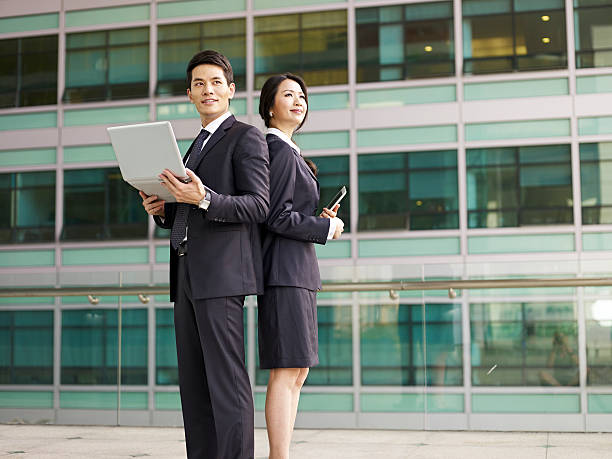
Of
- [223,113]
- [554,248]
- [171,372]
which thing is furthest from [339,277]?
[554,248]

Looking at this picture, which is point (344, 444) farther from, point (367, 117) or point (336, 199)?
point (367, 117)

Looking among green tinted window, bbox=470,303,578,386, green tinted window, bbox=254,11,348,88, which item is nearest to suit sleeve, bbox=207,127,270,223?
green tinted window, bbox=470,303,578,386

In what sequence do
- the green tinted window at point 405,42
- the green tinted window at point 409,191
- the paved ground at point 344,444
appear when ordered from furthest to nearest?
the green tinted window at point 405,42
the green tinted window at point 409,191
the paved ground at point 344,444

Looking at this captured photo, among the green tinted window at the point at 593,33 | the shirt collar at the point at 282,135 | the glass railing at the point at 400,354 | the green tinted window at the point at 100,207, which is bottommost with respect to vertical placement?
the glass railing at the point at 400,354

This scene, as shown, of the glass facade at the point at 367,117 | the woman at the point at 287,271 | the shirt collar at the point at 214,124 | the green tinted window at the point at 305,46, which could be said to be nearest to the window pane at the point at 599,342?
the woman at the point at 287,271

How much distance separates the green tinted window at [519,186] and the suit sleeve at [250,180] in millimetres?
18677

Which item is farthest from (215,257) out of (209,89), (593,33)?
(593,33)

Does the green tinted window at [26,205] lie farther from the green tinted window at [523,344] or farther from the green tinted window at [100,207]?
the green tinted window at [523,344]

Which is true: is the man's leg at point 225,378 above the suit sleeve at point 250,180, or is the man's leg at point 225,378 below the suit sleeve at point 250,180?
below

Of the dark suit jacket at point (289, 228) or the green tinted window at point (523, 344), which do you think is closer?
the dark suit jacket at point (289, 228)

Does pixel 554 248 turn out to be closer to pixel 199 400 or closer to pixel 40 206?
pixel 40 206

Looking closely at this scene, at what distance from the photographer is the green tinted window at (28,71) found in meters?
24.6

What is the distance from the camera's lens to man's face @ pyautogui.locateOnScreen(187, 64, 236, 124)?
2.88m

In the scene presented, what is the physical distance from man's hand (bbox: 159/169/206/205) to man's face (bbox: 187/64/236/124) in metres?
0.33
